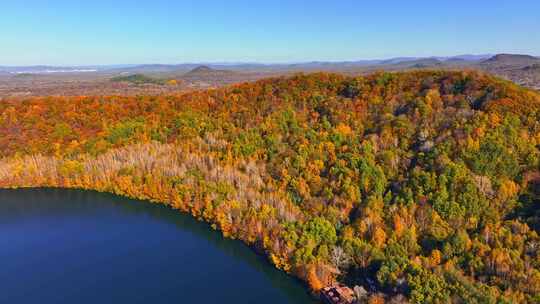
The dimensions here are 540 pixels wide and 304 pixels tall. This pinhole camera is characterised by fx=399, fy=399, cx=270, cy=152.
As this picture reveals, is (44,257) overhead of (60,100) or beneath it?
beneath

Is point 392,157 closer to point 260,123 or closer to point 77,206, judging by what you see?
point 260,123

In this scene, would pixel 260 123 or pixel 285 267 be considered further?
pixel 260 123

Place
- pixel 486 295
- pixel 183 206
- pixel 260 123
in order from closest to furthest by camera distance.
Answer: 1. pixel 486 295
2. pixel 183 206
3. pixel 260 123

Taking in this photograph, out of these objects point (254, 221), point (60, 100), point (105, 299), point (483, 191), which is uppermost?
point (60, 100)

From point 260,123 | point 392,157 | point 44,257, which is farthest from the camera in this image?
point 260,123

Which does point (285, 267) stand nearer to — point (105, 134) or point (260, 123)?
point (260, 123)

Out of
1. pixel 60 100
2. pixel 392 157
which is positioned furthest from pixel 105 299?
pixel 60 100

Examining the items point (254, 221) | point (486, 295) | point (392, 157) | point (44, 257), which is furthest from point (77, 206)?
point (486, 295)
